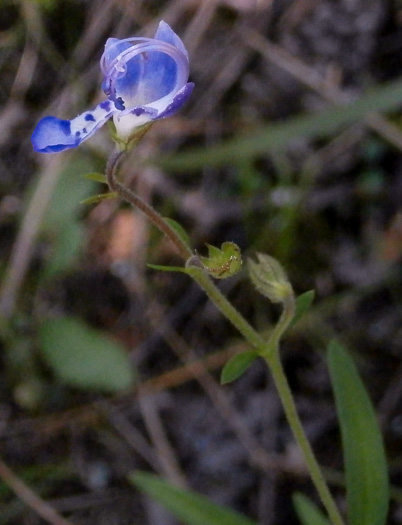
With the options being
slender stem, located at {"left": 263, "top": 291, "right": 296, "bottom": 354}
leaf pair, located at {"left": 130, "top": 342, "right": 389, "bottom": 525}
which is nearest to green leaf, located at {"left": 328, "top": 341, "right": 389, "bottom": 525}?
leaf pair, located at {"left": 130, "top": 342, "right": 389, "bottom": 525}

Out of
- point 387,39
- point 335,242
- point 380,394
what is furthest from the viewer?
point 387,39

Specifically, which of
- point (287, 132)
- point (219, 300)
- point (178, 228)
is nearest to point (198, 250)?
point (287, 132)

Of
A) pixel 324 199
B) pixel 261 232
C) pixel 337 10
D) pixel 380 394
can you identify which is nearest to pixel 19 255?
pixel 261 232

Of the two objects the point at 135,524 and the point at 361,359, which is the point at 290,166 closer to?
the point at 361,359

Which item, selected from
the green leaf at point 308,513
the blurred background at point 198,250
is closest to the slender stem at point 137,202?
the green leaf at point 308,513

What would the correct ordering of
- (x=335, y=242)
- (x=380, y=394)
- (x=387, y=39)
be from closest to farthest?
1. (x=380, y=394)
2. (x=335, y=242)
3. (x=387, y=39)

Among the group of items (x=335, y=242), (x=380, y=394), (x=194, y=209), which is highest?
(x=194, y=209)

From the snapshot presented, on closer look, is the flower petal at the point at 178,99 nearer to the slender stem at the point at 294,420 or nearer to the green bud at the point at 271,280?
the green bud at the point at 271,280

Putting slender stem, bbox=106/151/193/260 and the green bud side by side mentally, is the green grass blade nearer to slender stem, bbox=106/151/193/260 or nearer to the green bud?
the green bud
